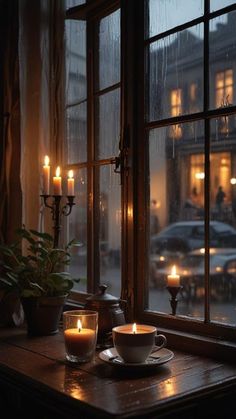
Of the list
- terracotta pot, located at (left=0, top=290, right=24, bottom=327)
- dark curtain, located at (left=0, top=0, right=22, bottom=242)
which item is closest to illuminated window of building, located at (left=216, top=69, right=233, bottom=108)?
dark curtain, located at (left=0, top=0, right=22, bottom=242)

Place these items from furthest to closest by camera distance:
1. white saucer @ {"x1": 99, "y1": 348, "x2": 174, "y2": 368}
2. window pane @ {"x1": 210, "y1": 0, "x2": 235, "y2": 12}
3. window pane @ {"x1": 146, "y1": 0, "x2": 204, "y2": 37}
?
1. window pane @ {"x1": 146, "y1": 0, "x2": 204, "y2": 37}
2. window pane @ {"x1": 210, "y1": 0, "x2": 235, "y2": 12}
3. white saucer @ {"x1": 99, "y1": 348, "x2": 174, "y2": 368}

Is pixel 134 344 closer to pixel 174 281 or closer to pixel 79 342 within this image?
pixel 79 342

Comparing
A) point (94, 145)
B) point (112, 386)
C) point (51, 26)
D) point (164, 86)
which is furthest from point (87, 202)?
point (112, 386)

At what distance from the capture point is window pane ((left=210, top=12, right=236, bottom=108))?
168 cm

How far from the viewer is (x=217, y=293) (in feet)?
6.07

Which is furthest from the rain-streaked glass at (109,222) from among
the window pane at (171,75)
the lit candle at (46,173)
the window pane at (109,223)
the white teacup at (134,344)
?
the white teacup at (134,344)

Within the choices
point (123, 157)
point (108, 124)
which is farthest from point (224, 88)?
point (108, 124)

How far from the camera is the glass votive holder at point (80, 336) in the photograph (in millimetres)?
1507

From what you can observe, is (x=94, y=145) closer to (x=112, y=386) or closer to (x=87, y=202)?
(x=87, y=202)

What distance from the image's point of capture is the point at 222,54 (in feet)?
5.67

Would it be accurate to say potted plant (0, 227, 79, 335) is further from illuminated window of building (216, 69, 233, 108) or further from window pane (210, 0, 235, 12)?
window pane (210, 0, 235, 12)

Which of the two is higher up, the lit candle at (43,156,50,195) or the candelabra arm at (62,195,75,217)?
the lit candle at (43,156,50,195)

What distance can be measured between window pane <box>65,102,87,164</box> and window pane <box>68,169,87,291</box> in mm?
81

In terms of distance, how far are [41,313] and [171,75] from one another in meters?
1.00
